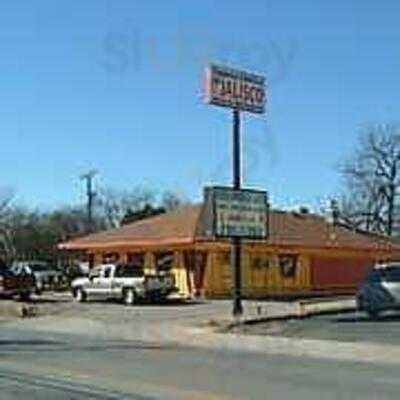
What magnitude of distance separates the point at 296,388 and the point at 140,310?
27.4m

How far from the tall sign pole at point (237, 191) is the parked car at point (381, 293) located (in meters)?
4.45

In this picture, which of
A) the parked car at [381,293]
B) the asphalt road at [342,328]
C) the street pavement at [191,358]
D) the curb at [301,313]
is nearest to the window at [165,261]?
the curb at [301,313]

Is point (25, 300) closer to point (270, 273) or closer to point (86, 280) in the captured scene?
point (86, 280)

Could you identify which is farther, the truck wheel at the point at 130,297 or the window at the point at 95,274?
the window at the point at 95,274

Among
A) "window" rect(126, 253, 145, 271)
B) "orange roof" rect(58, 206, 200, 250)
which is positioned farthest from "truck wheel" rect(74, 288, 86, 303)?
"orange roof" rect(58, 206, 200, 250)

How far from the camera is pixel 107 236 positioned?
57.6 meters

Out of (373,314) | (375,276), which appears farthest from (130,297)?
(373,314)

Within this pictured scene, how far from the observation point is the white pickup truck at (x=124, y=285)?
47375 millimetres

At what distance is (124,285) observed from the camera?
47969 millimetres

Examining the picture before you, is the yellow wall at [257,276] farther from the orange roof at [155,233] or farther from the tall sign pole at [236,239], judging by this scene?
the tall sign pole at [236,239]

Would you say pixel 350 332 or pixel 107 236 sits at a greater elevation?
pixel 107 236

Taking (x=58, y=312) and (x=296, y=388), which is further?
(x=58, y=312)

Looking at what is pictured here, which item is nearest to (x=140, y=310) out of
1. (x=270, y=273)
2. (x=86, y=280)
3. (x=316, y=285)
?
(x=86, y=280)

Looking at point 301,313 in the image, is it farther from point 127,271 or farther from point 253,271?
point 253,271
